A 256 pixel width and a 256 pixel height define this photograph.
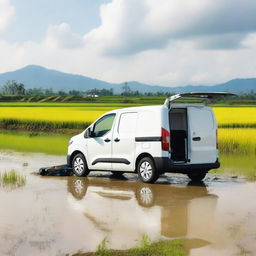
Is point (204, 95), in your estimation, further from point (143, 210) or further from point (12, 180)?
point (12, 180)

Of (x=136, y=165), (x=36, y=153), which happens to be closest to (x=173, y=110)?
(x=136, y=165)

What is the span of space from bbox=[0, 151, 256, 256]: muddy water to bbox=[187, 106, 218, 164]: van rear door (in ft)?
2.31

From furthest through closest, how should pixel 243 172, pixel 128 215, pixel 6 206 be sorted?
1. pixel 243 172
2. pixel 6 206
3. pixel 128 215

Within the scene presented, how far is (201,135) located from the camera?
44.1ft

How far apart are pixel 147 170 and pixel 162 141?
0.84m

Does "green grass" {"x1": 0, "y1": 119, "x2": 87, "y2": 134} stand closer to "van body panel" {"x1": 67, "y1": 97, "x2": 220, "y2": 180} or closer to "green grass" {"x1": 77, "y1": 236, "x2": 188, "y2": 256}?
"van body panel" {"x1": 67, "y1": 97, "x2": 220, "y2": 180}

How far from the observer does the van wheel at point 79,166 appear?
14.9m

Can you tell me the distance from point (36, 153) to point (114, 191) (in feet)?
32.0

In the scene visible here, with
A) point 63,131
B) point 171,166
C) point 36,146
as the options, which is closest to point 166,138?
point 171,166

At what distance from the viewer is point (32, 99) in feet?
307

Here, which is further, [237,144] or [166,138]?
[237,144]

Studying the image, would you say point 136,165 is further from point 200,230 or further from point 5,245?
point 5,245

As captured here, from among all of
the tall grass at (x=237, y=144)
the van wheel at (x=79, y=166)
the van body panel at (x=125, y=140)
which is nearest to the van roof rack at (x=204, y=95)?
the van body panel at (x=125, y=140)

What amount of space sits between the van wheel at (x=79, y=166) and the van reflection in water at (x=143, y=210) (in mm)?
1011
